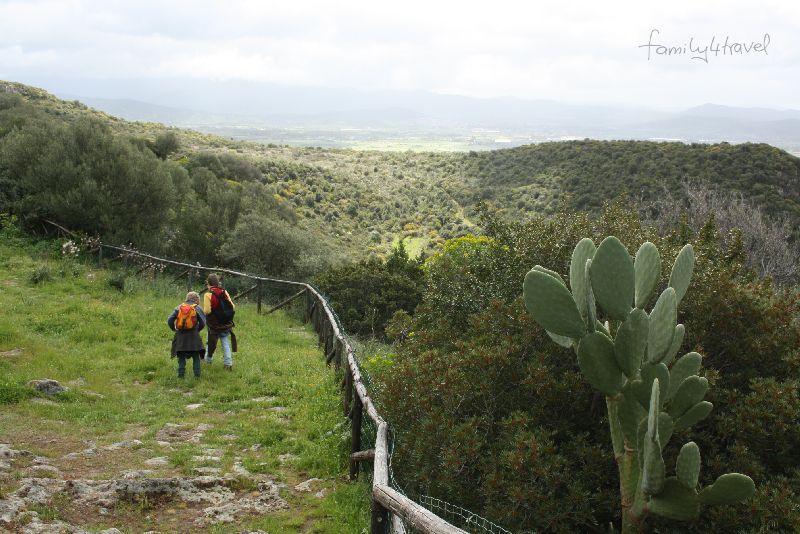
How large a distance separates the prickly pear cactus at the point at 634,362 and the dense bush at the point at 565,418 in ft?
2.79

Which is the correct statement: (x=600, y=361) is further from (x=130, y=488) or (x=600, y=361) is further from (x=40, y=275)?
(x=40, y=275)

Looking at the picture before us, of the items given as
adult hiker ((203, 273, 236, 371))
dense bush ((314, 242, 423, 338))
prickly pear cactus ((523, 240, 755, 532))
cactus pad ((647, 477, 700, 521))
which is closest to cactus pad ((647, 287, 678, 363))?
prickly pear cactus ((523, 240, 755, 532))

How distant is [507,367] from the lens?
5.13 meters

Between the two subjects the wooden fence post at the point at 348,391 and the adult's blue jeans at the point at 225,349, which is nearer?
the wooden fence post at the point at 348,391

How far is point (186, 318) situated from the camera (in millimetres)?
9078

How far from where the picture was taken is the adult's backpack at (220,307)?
9711 millimetres

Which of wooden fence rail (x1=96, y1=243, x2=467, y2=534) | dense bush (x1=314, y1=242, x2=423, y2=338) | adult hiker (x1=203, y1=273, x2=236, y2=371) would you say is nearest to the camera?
wooden fence rail (x1=96, y1=243, x2=467, y2=534)

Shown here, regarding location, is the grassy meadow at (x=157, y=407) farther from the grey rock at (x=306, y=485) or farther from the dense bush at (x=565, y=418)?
the dense bush at (x=565, y=418)

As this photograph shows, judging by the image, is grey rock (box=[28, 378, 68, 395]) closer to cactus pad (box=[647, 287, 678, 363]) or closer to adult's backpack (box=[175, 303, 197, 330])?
adult's backpack (box=[175, 303, 197, 330])

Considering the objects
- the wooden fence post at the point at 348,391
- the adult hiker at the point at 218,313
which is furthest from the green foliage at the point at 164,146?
the wooden fence post at the point at 348,391

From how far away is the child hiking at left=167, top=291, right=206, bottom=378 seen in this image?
29.6ft

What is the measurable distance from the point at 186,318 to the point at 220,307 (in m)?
0.76

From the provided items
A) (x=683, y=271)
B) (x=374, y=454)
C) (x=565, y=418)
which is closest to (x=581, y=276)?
(x=683, y=271)

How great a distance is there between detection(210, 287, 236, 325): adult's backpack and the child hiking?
1.46 feet
